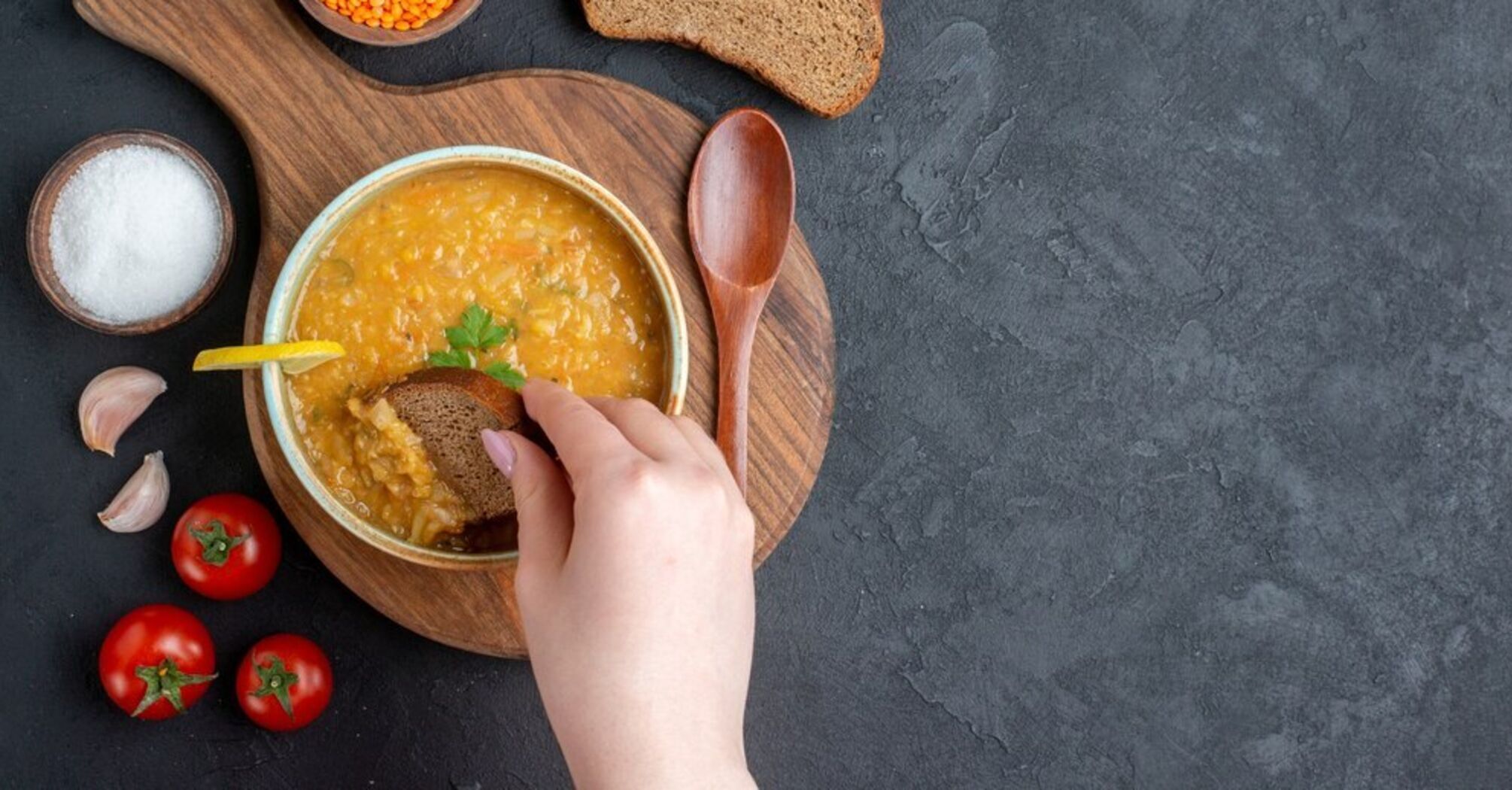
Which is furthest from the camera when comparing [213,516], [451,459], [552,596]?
[213,516]

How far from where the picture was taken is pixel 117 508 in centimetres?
260

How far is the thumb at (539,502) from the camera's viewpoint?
6.39 feet

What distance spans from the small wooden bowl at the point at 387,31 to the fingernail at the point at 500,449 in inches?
35.1

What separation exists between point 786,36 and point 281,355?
49.4 inches

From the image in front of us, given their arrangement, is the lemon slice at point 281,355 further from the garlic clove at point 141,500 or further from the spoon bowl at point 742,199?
the spoon bowl at point 742,199

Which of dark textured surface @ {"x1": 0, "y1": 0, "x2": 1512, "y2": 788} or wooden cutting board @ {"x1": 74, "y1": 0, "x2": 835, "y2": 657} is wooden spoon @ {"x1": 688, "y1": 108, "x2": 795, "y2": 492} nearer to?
wooden cutting board @ {"x1": 74, "y1": 0, "x2": 835, "y2": 657}

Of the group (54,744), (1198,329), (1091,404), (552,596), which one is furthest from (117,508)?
(1198,329)

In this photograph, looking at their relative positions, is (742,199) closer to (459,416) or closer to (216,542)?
(459,416)

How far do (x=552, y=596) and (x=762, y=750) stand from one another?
3.52 ft

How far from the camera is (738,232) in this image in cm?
260

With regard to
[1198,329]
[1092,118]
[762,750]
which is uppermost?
[1092,118]

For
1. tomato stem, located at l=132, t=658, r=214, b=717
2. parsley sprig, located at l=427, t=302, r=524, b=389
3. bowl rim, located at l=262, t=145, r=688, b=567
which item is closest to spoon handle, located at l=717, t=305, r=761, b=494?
bowl rim, located at l=262, t=145, r=688, b=567

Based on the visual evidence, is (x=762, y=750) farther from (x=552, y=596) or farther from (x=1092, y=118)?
(x=1092, y=118)

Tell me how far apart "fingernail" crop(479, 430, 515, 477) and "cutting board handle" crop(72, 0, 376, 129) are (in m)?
0.86
